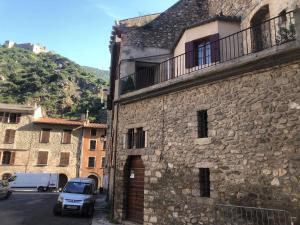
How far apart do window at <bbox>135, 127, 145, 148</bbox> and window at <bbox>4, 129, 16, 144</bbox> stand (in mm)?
Result: 29529

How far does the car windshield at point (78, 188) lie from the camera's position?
14.0m

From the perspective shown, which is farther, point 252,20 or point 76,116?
point 76,116

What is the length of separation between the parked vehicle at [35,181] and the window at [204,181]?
1066 inches

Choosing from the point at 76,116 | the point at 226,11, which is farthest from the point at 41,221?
the point at 76,116

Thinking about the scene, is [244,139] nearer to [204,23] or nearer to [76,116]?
[204,23]

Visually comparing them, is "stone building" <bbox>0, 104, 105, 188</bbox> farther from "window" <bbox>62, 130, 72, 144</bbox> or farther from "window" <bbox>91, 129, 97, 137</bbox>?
"window" <bbox>91, 129, 97, 137</bbox>

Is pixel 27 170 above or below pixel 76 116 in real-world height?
below

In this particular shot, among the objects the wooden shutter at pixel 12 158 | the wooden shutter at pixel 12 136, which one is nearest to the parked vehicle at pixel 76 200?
the wooden shutter at pixel 12 158

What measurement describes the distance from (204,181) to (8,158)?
33.0 meters

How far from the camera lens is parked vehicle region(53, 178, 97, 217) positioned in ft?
42.7

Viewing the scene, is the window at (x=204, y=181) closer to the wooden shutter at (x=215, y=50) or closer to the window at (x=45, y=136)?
the wooden shutter at (x=215, y=50)

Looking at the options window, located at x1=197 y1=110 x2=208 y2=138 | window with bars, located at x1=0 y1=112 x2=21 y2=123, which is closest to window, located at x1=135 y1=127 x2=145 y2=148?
window, located at x1=197 y1=110 x2=208 y2=138

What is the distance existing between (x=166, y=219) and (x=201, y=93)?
4.48 meters

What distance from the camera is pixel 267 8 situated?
37.3ft
